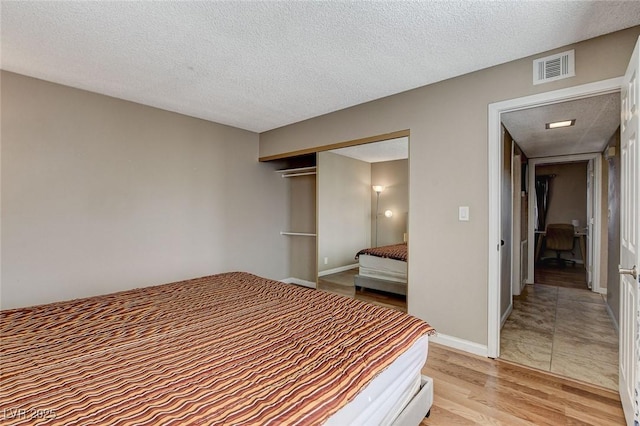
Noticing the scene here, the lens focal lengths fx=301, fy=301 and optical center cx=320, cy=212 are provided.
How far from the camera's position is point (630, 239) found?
5.45ft

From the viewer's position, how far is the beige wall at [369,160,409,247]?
3387 mm

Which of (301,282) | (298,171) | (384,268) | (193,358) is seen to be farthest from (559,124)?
(193,358)

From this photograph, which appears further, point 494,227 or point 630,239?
point 494,227

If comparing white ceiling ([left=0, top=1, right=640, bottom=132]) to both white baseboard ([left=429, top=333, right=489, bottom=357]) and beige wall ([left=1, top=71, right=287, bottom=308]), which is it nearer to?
beige wall ([left=1, top=71, right=287, bottom=308])

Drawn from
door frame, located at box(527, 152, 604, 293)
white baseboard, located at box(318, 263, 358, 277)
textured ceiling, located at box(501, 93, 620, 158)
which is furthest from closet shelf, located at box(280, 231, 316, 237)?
door frame, located at box(527, 152, 604, 293)

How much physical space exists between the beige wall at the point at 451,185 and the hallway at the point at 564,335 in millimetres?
511

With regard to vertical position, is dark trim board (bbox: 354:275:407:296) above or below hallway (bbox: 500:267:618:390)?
above

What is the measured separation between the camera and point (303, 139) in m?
4.08

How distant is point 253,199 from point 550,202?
695 cm

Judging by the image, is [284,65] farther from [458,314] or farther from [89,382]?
[458,314]

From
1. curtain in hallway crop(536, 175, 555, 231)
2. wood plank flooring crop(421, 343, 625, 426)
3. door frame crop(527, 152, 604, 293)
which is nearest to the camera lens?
wood plank flooring crop(421, 343, 625, 426)

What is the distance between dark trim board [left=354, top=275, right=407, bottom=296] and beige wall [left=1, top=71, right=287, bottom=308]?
1.62m

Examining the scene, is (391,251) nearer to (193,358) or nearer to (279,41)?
(279,41)

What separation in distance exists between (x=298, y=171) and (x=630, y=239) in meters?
3.69
